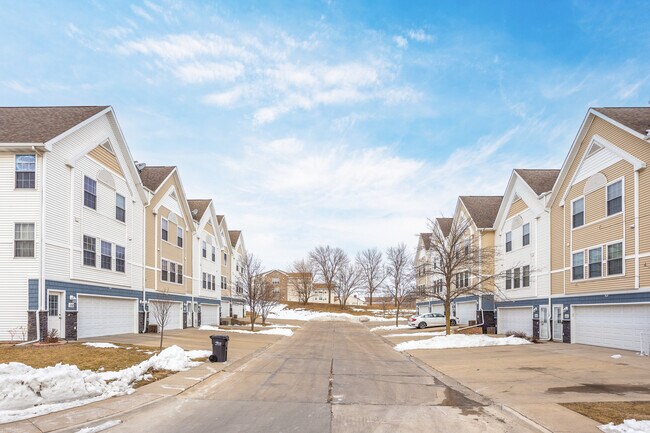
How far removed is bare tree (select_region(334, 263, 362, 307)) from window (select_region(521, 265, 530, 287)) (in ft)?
228

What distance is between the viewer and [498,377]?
48.3 ft

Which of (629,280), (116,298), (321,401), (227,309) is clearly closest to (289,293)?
(227,309)

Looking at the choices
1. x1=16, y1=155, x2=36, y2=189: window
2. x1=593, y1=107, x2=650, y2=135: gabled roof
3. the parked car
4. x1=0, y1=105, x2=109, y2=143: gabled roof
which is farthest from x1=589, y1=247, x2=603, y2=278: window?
x1=16, y1=155, x2=36, y2=189: window

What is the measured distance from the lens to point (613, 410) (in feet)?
31.9

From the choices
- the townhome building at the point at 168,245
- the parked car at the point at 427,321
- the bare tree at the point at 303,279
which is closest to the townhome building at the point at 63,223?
the townhome building at the point at 168,245

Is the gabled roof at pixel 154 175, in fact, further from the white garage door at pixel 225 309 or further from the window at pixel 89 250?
the white garage door at pixel 225 309

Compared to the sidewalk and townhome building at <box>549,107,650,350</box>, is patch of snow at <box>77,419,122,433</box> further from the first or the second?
townhome building at <box>549,107,650,350</box>

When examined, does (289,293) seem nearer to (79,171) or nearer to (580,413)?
(79,171)

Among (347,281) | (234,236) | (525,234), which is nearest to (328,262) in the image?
(347,281)

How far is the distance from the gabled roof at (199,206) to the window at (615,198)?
108 feet

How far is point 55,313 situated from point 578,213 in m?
25.6

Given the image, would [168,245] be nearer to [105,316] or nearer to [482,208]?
[105,316]

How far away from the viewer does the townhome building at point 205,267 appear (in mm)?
43469

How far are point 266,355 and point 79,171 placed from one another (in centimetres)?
1229
